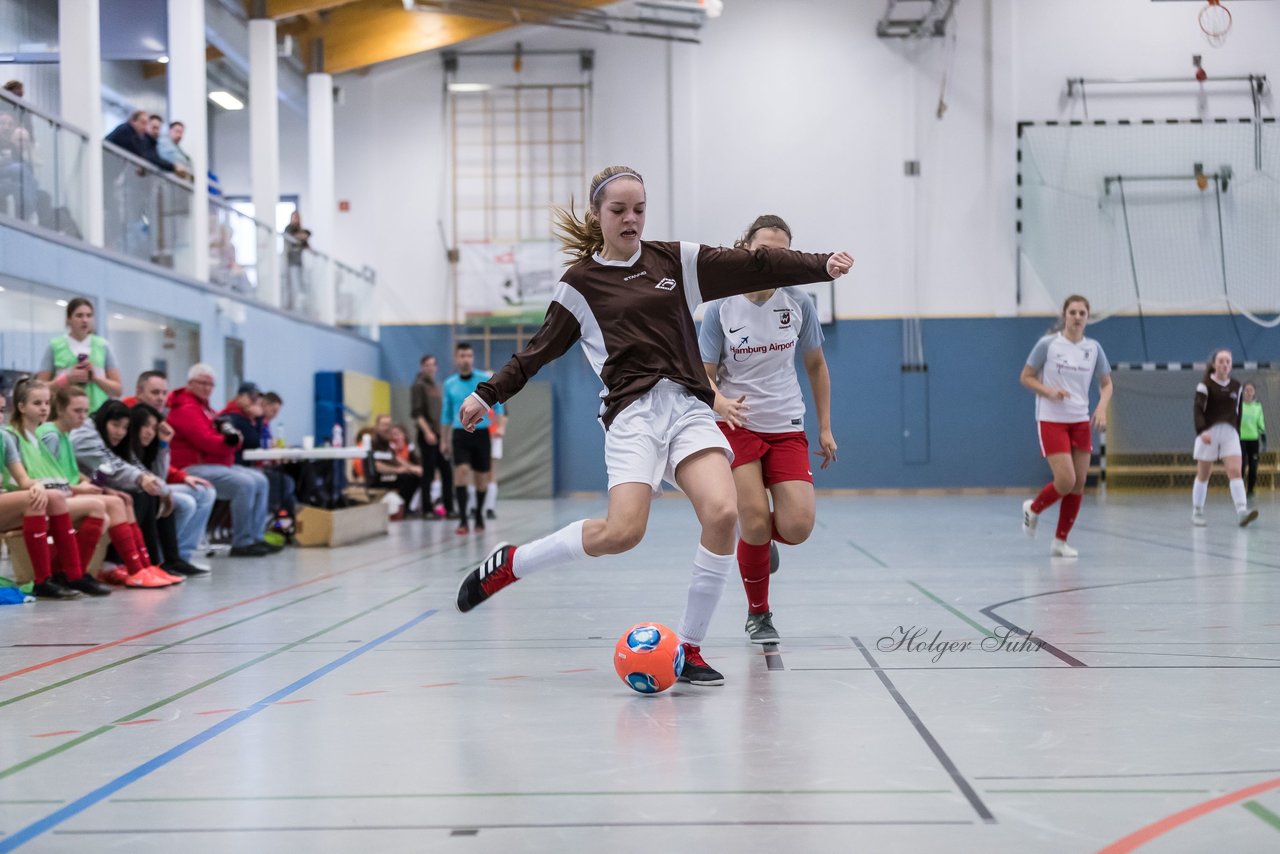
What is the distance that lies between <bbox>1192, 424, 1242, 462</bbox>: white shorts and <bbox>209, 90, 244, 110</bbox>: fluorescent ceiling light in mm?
17048

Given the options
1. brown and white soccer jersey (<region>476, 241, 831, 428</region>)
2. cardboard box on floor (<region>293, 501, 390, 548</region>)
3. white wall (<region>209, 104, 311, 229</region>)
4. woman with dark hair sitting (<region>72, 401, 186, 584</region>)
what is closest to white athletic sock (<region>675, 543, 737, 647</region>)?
brown and white soccer jersey (<region>476, 241, 831, 428</region>)

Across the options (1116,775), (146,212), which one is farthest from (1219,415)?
(146,212)

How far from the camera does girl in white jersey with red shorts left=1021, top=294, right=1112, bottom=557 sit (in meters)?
8.62

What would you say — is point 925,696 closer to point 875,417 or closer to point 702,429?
point 702,429

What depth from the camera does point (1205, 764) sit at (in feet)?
9.59

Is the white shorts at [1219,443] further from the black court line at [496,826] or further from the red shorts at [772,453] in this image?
the black court line at [496,826]

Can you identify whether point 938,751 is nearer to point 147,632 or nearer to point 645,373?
point 645,373

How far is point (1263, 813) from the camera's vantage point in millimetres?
2514

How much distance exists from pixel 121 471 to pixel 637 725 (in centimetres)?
578

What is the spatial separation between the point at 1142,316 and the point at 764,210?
22.9ft

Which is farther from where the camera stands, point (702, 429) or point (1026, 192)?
point (1026, 192)

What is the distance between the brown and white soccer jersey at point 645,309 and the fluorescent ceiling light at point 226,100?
19.7m

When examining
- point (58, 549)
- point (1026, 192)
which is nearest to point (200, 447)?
point (58, 549)

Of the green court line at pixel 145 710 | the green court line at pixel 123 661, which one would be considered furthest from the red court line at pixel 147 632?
the green court line at pixel 145 710
